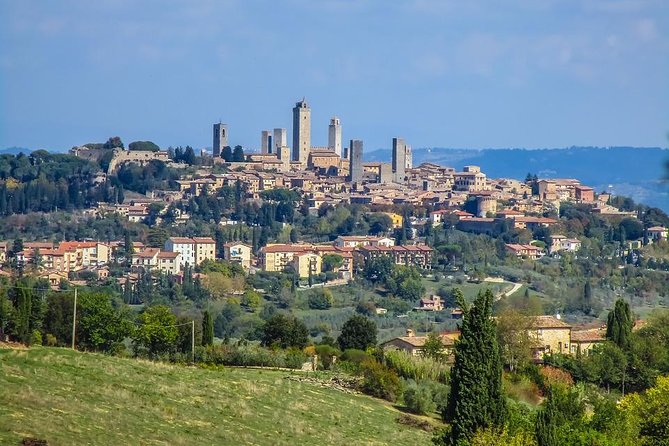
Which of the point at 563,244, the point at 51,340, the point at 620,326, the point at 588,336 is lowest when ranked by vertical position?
the point at 563,244

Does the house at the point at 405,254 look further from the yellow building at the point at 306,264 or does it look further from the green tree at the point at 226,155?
the green tree at the point at 226,155

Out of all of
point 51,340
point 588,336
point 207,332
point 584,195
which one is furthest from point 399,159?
point 51,340

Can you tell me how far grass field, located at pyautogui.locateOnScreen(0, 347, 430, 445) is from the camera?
50.7 feet

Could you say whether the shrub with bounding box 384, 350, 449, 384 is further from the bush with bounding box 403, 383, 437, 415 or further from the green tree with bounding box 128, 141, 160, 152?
the green tree with bounding box 128, 141, 160, 152

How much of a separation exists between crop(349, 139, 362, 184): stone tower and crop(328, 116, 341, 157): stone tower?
1907 cm

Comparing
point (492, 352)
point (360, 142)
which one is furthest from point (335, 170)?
point (492, 352)

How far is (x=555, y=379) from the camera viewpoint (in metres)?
29.3

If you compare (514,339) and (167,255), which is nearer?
(514,339)

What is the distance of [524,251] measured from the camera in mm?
83375

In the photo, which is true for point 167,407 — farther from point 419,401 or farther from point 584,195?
point 584,195

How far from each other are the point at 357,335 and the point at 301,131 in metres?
87.7

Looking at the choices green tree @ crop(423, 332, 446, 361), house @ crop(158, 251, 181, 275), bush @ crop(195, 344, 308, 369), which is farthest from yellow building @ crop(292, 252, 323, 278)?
bush @ crop(195, 344, 308, 369)

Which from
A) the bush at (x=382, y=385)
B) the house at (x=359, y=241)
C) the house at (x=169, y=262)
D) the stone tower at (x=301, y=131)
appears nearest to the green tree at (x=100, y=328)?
the bush at (x=382, y=385)

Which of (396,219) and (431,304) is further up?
(396,219)
